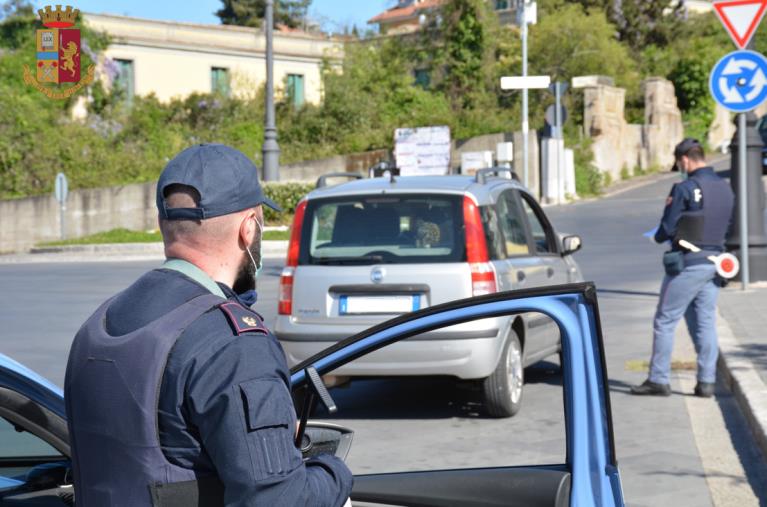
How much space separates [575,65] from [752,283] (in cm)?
3341

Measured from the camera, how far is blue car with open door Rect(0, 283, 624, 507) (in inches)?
116

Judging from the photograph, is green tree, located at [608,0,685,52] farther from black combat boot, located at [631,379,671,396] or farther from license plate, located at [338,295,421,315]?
license plate, located at [338,295,421,315]

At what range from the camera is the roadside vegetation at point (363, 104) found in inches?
1335

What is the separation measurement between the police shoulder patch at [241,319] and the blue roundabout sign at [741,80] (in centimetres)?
1146

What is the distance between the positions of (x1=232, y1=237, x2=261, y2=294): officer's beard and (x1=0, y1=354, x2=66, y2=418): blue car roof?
51.4 inches

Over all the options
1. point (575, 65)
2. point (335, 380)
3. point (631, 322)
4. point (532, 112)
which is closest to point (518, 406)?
point (335, 380)

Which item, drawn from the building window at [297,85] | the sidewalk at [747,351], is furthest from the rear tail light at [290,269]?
the building window at [297,85]

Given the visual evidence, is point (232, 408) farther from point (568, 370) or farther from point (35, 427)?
point (35, 427)

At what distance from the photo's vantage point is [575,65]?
4750 centimetres

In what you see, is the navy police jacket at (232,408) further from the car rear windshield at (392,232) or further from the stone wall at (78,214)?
the stone wall at (78,214)

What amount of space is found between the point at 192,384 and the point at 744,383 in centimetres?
680

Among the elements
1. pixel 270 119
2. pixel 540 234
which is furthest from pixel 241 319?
pixel 270 119

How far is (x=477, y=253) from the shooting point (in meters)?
7.96

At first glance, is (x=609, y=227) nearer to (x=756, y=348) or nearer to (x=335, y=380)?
(x=756, y=348)
